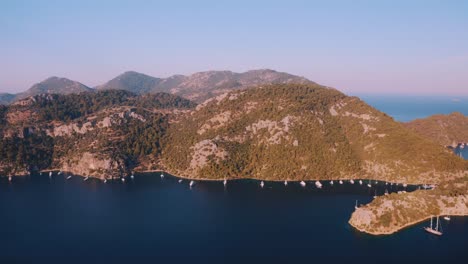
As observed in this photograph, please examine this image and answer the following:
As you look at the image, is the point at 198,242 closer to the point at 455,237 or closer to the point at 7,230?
the point at 7,230

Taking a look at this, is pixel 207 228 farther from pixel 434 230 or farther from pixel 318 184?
pixel 434 230

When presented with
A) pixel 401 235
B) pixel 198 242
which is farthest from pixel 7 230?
pixel 401 235

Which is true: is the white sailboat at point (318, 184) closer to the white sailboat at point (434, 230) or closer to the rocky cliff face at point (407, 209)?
the rocky cliff face at point (407, 209)

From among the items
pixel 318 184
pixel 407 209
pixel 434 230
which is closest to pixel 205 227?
pixel 318 184

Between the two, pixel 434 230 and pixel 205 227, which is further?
pixel 205 227

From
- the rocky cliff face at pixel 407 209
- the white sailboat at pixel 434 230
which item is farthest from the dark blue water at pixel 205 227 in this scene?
the rocky cliff face at pixel 407 209

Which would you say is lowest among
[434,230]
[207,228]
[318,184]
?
[207,228]
